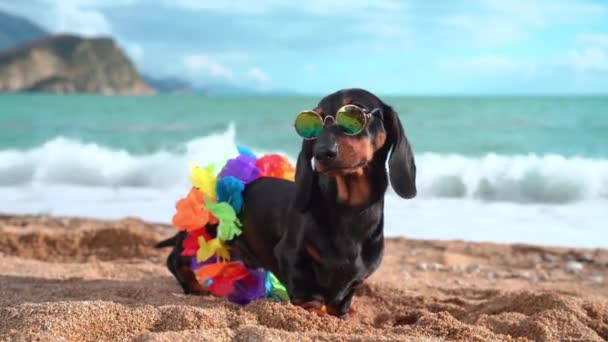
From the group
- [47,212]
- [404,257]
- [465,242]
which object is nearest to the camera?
[404,257]

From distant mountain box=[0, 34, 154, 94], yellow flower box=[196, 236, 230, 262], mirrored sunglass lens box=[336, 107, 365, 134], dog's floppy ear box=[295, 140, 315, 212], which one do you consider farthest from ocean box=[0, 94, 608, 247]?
distant mountain box=[0, 34, 154, 94]

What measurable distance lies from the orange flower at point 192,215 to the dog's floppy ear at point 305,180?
0.90 metres

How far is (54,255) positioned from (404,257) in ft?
9.48

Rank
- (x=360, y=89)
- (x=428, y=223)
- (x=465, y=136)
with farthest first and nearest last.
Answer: (x=465, y=136) → (x=428, y=223) → (x=360, y=89)

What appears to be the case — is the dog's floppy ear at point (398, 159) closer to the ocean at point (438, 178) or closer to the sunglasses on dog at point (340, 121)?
the sunglasses on dog at point (340, 121)

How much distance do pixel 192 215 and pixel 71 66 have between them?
85.1m

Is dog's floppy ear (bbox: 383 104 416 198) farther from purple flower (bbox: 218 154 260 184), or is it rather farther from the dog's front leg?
purple flower (bbox: 218 154 260 184)

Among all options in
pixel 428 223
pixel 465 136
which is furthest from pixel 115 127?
pixel 428 223

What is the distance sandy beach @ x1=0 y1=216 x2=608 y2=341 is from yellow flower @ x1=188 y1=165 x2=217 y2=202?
606mm

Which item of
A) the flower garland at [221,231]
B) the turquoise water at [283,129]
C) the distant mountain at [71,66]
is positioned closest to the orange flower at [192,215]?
the flower garland at [221,231]

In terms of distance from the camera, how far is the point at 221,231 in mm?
3596

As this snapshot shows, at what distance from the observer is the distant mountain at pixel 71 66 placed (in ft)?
254

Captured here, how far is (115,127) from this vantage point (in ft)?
65.6

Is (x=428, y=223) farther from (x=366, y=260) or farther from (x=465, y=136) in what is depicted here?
(x=465, y=136)
